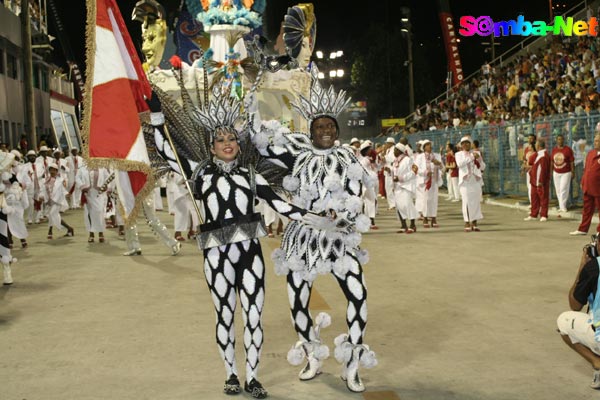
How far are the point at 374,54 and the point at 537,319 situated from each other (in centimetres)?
4550

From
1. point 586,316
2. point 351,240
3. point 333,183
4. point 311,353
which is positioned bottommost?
point 311,353

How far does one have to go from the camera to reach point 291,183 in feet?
20.3

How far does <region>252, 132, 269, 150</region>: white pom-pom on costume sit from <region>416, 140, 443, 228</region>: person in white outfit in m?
11.2

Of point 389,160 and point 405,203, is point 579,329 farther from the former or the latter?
point 389,160

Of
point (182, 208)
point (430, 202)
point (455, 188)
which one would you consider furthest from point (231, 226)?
point (455, 188)

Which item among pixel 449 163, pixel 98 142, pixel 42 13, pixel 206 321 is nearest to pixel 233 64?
pixel 449 163

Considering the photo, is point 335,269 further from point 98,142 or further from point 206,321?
point 206,321

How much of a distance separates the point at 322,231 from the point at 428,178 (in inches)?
448

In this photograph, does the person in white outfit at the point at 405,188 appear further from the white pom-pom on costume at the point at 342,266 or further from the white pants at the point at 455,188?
the white pom-pom on costume at the point at 342,266

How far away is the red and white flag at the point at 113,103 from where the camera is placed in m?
6.38

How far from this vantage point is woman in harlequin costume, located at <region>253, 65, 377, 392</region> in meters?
5.98

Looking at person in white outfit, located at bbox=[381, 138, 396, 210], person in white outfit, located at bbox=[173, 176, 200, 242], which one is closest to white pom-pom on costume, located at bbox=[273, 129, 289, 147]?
person in white outfit, located at bbox=[173, 176, 200, 242]

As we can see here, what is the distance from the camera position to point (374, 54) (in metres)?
52.4

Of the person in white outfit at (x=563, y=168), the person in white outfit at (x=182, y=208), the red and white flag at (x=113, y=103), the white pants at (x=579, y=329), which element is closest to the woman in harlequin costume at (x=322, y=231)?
the red and white flag at (x=113, y=103)
